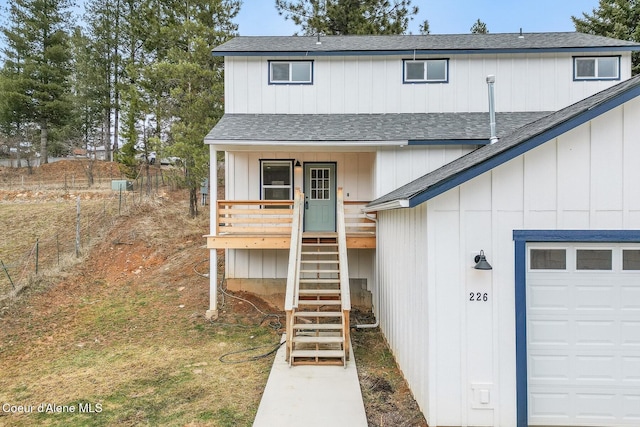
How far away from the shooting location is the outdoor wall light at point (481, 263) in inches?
166

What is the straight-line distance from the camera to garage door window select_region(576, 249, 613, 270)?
4.40 metres

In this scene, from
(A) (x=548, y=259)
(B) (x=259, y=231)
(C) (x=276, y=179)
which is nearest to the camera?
(A) (x=548, y=259)

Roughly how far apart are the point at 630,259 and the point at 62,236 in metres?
15.9

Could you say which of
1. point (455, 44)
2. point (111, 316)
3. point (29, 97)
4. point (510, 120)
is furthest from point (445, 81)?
point (29, 97)

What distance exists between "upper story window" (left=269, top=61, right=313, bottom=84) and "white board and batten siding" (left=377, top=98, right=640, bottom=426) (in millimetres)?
7278

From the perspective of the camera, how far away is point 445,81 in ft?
33.8

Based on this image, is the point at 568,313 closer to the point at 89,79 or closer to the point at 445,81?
the point at 445,81

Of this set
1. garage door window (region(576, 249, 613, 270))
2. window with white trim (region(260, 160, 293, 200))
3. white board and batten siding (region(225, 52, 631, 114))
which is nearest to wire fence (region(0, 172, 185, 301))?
window with white trim (region(260, 160, 293, 200))

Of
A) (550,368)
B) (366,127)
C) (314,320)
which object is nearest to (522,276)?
(550,368)

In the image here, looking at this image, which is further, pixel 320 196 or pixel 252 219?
pixel 320 196

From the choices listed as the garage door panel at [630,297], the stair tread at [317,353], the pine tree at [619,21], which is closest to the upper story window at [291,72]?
the stair tread at [317,353]

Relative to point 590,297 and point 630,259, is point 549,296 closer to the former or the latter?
point 590,297

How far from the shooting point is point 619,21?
59.8ft

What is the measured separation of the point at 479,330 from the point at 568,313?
3.70 ft
